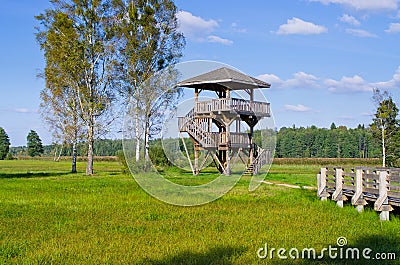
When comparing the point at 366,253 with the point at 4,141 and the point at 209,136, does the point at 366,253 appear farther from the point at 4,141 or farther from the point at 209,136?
the point at 4,141

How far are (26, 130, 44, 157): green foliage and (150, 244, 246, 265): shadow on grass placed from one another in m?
137

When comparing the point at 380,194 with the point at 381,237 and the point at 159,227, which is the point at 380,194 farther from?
the point at 159,227

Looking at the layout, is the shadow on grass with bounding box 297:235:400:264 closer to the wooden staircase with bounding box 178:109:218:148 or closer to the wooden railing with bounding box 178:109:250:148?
the wooden staircase with bounding box 178:109:218:148

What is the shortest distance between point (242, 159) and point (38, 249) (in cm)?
2923

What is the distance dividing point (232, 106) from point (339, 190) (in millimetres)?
16005

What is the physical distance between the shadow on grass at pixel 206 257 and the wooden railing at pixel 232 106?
21.9 metres

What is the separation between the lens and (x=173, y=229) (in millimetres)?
13961

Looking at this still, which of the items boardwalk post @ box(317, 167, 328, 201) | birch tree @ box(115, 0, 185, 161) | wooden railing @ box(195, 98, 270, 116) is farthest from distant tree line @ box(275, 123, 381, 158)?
boardwalk post @ box(317, 167, 328, 201)

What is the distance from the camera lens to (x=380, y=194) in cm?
1587

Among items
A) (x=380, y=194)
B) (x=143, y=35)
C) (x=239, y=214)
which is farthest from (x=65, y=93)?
(x=380, y=194)

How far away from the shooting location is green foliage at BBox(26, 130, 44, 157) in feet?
460

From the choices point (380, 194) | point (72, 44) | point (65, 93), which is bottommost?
point (380, 194)

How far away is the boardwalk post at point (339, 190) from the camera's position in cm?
1927

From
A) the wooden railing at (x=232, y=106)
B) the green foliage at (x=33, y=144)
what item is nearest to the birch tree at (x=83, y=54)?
the wooden railing at (x=232, y=106)
